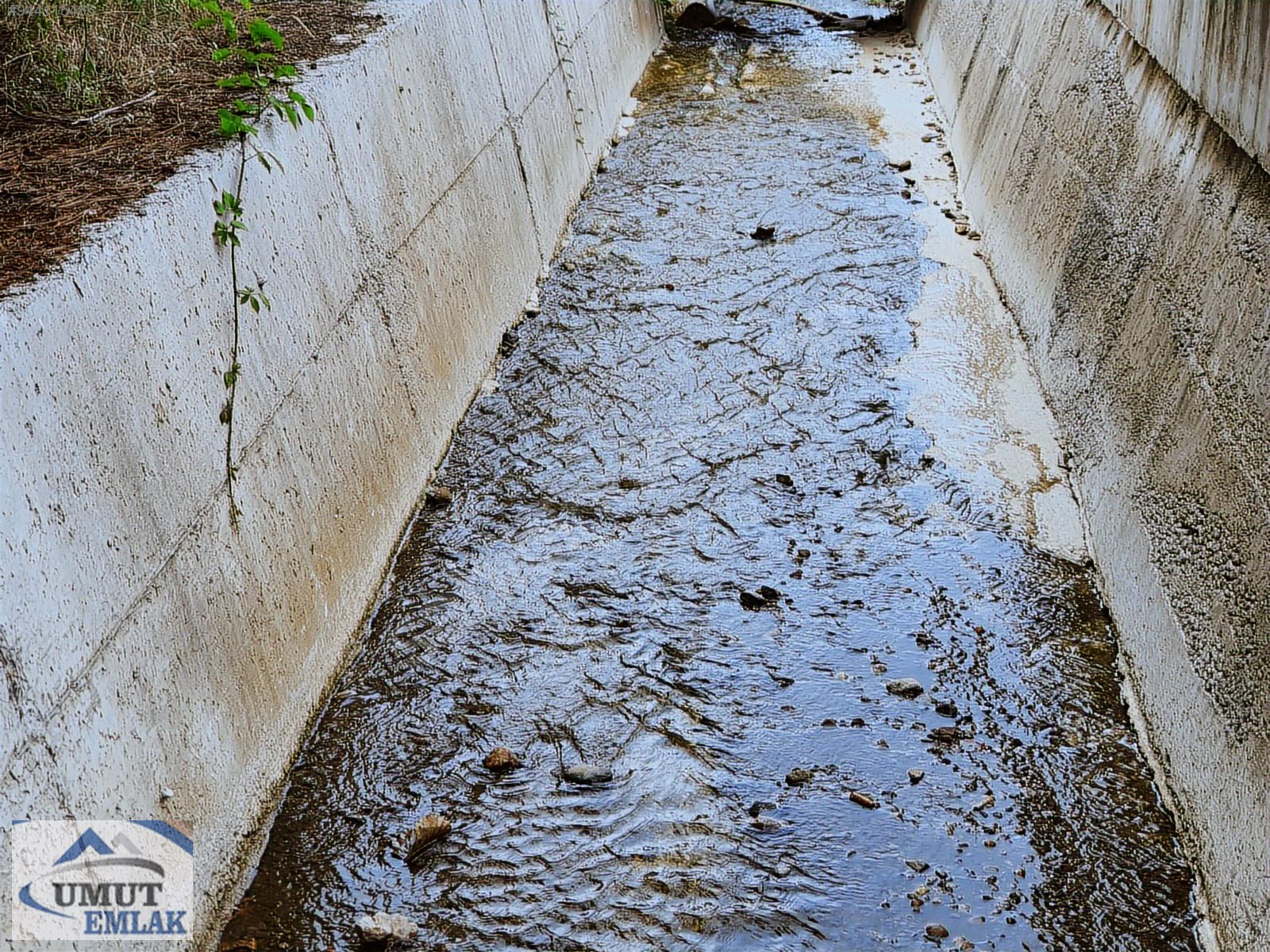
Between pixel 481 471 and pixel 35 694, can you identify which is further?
pixel 481 471

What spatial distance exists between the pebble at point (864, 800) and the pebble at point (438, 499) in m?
2.18

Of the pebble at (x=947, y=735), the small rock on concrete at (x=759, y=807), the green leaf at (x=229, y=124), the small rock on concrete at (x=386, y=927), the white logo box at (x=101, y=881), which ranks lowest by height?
the pebble at (x=947, y=735)

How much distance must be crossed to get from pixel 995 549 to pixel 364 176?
9.39ft

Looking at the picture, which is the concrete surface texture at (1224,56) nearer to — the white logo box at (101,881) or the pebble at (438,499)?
the pebble at (438,499)

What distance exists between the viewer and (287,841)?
330 centimetres

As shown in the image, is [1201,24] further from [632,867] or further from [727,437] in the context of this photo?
[632,867]

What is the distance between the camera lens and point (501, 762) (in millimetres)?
3543

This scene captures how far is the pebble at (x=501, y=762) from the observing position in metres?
3.54

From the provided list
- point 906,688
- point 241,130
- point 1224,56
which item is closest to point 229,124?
point 241,130

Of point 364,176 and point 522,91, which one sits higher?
point 364,176

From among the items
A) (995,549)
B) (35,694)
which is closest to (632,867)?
(35,694)

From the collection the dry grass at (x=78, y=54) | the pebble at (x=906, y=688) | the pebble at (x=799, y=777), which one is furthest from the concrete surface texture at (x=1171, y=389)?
the dry grass at (x=78, y=54)

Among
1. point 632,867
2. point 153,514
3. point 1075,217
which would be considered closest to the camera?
point 153,514

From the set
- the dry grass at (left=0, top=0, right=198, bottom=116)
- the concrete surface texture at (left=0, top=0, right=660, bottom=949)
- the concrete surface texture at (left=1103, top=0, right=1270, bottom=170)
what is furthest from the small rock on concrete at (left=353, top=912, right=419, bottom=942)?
the concrete surface texture at (left=1103, top=0, right=1270, bottom=170)
